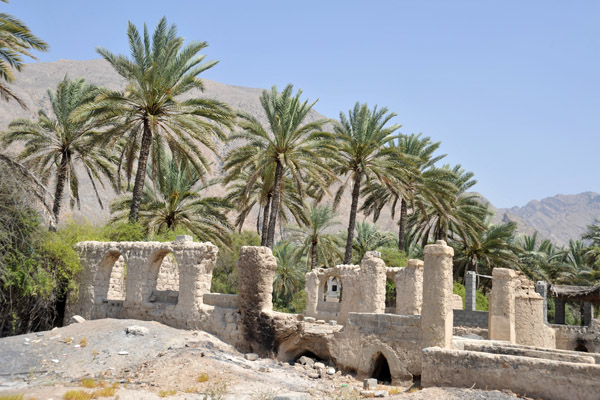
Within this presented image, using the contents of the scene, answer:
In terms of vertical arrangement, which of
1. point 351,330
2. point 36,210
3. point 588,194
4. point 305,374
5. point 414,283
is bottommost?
point 305,374

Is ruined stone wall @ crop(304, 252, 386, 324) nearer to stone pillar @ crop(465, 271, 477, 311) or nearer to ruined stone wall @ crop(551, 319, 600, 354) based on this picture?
stone pillar @ crop(465, 271, 477, 311)

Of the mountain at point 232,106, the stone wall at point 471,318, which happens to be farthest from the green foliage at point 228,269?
the stone wall at point 471,318

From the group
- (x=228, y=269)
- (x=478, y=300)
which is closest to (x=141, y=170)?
(x=478, y=300)

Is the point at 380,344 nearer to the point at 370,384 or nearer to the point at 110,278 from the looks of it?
the point at 370,384

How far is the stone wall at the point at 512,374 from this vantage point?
32.0 ft

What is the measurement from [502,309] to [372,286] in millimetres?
3822

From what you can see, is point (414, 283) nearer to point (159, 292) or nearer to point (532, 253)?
point (159, 292)

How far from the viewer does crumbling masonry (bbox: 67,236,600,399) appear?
35.4ft

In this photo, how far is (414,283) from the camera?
17438 mm

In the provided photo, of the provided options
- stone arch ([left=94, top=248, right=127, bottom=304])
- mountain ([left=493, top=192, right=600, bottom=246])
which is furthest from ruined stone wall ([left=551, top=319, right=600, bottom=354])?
mountain ([left=493, top=192, right=600, bottom=246])

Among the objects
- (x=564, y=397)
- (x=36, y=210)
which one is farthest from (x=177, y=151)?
(x=564, y=397)

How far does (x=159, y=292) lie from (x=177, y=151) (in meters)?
5.10

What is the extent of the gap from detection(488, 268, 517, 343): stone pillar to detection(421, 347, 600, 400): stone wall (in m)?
4.56

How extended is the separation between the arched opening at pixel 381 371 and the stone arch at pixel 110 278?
8502 millimetres
